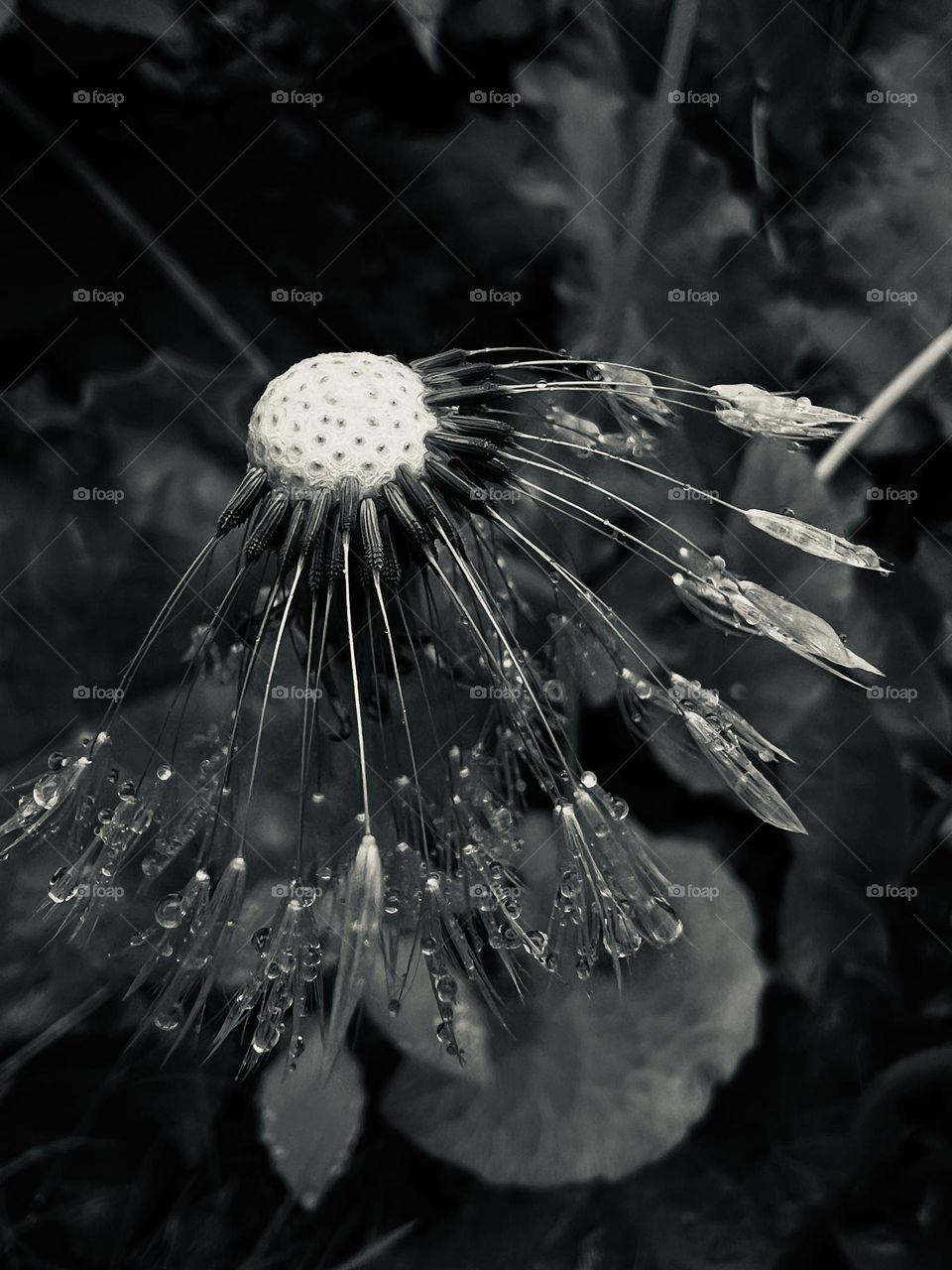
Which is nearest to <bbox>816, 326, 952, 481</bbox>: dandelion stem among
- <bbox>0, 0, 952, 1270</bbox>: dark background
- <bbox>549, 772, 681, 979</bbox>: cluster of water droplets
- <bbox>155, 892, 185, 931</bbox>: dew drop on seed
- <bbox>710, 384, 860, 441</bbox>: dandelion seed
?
<bbox>0, 0, 952, 1270</bbox>: dark background

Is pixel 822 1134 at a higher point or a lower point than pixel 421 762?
lower

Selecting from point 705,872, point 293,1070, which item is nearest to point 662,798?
point 705,872

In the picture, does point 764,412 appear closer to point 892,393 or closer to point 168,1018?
point 892,393

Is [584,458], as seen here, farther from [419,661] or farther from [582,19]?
[582,19]

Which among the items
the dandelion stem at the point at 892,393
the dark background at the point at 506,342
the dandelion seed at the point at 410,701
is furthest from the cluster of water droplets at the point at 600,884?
the dandelion stem at the point at 892,393

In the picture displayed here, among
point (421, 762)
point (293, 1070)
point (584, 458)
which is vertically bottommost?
point (293, 1070)

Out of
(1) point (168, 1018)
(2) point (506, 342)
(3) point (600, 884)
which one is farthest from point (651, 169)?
(1) point (168, 1018)

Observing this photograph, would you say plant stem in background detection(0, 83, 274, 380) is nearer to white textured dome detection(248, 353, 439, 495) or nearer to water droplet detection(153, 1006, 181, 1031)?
white textured dome detection(248, 353, 439, 495)
